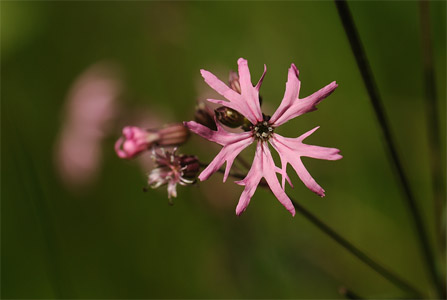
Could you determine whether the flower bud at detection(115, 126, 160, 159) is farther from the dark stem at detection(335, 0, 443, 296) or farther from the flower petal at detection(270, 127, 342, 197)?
the dark stem at detection(335, 0, 443, 296)

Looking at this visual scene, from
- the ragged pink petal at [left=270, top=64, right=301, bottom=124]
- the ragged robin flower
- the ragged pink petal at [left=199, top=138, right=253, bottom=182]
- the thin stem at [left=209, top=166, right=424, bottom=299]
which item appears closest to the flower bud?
the ragged robin flower

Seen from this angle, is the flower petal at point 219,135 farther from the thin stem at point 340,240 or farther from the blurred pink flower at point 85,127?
the blurred pink flower at point 85,127

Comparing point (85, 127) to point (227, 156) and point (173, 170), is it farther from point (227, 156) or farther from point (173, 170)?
point (227, 156)

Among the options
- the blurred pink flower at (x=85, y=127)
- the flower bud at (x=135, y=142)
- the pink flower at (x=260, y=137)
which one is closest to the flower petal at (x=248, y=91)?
the pink flower at (x=260, y=137)

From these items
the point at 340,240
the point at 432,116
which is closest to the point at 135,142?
the point at 340,240

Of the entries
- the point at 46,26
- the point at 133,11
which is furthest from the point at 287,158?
the point at 46,26

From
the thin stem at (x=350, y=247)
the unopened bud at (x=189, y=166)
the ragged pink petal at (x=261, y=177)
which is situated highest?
the unopened bud at (x=189, y=166)

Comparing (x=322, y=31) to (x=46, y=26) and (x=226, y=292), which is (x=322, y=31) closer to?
(x=226, y=292)
